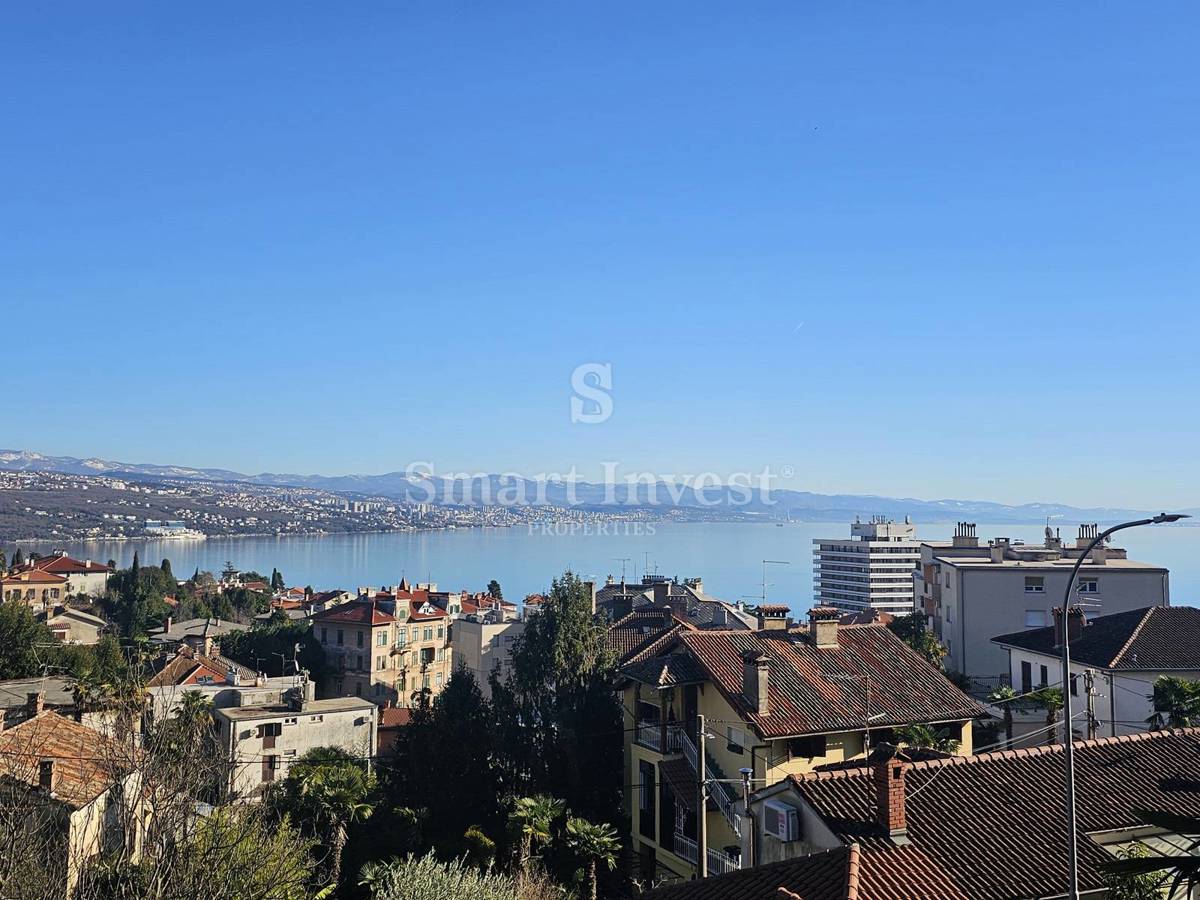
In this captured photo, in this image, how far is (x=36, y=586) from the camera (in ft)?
278

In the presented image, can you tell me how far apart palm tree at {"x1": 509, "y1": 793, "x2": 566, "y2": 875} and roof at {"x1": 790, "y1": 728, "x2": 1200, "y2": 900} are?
6.57 m

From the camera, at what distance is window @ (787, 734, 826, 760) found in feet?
72.8

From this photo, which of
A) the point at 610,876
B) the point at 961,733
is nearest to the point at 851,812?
the point at 610,876

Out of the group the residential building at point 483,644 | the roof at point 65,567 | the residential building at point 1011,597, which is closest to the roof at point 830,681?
the residential building at point 1011,597

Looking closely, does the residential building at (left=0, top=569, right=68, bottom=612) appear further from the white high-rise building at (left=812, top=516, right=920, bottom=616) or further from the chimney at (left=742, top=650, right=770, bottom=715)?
the white high-rise building at (left=812, top=516, right=920, bottom=616)

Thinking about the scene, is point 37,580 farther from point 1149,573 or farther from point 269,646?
point 1149,573

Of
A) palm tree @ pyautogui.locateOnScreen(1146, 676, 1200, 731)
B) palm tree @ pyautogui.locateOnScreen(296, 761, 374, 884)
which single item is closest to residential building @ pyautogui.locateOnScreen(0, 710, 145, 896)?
palm tree @ pyautogui.locateOnScreen(296, 761, 374, 884)

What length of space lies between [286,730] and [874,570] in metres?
135

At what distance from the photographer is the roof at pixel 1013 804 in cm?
1373

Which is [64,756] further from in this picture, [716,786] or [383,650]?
[383,650]

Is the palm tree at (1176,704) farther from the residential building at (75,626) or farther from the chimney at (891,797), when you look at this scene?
the residential building at (75,626)

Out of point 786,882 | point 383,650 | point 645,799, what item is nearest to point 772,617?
point 645,799

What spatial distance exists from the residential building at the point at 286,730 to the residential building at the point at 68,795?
6735 millimetres

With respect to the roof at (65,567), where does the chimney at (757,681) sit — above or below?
above
